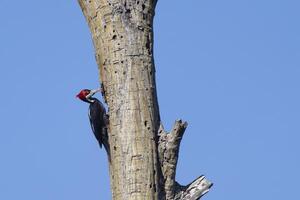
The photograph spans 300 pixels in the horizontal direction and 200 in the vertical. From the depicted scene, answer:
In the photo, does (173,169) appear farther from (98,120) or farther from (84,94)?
(84,94)

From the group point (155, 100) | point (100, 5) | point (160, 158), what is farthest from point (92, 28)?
point (160, 158)

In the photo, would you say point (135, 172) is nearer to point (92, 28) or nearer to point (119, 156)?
point (119, 156)

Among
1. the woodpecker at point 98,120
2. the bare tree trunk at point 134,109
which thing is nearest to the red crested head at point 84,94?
the woodpecker at point 98,120

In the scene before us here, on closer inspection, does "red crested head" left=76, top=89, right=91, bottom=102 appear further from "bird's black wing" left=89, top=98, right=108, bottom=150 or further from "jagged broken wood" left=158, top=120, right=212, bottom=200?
"jagged broken wood" left=158, top=120, right=212, bottom=200

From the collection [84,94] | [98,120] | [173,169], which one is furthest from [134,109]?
[84,94]

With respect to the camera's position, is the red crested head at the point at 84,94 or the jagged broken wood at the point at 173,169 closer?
the jagged broken wood at the point at 173,169

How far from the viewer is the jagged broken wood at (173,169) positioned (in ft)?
19.3

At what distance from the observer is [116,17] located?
20.3 feet

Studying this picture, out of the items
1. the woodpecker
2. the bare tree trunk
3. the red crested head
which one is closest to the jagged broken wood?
the bare tree trunk

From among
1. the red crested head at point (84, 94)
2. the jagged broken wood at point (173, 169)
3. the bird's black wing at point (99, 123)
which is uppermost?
the red crested head at point (84, 94)

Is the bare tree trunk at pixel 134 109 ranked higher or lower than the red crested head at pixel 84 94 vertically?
lower

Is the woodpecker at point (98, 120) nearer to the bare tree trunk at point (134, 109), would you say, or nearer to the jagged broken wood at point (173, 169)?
the bare tree trunk at point (134, 109)

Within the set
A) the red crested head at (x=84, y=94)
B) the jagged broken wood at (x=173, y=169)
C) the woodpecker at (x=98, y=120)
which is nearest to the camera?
the jagged broken wood at (x=173, y=169)

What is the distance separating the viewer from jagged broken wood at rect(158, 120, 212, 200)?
231 inches
